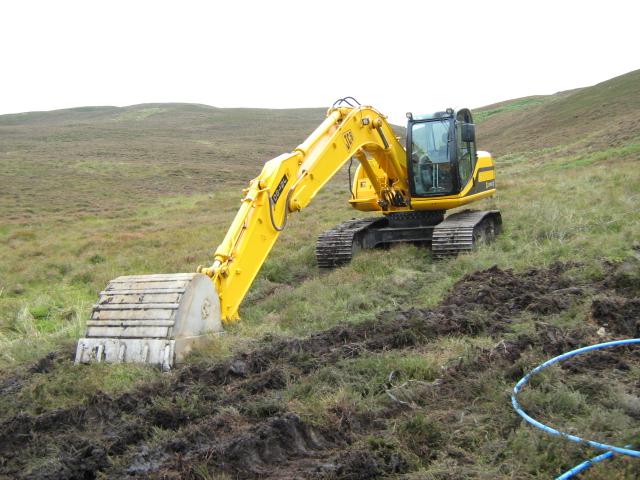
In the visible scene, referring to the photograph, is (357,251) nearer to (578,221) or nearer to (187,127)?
(578,221)

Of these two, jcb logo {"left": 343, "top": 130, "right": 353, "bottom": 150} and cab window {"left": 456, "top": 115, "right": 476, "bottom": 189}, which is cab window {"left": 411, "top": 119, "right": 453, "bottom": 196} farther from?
jcb logo {"left": 343, "top": 130, "right": 353, "bottom": 150}

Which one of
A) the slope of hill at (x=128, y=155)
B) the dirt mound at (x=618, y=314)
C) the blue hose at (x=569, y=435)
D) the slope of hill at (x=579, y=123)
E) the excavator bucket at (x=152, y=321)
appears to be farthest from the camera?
the slope of hill at (x=128, y=155)

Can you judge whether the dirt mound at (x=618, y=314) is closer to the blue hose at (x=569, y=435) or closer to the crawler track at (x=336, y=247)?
the blue hose at (x=569, y=435)

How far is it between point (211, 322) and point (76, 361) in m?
1.41

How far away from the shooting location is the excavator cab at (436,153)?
434 inches

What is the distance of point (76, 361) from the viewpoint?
623 centimetres

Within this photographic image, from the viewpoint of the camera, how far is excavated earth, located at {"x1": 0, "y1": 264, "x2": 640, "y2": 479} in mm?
3752

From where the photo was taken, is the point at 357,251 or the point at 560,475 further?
the point at 357,251

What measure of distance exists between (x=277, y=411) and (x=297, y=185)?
14.2 feet

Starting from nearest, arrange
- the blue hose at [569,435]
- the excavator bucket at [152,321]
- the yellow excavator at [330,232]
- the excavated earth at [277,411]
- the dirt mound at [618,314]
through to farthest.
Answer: the blue hose at [569,435] → the excavated earth at [277,411] → the dirt mound at [618,314] → the excavator bucket at [152,321] → the yellow excavator at [330,232]

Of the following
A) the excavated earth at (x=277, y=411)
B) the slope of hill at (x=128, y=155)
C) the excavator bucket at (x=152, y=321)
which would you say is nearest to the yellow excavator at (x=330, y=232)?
the excavator bucket at (x=152, y=321)

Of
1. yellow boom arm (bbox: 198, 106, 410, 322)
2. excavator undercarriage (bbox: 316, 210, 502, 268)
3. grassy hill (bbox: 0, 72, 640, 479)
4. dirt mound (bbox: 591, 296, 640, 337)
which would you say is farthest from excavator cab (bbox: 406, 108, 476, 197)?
dirt mound (bbox: 591, 296, 640, 337)

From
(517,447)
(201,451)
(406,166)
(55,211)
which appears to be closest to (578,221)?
(406,166)

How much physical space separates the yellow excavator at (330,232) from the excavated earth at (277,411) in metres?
0.63
